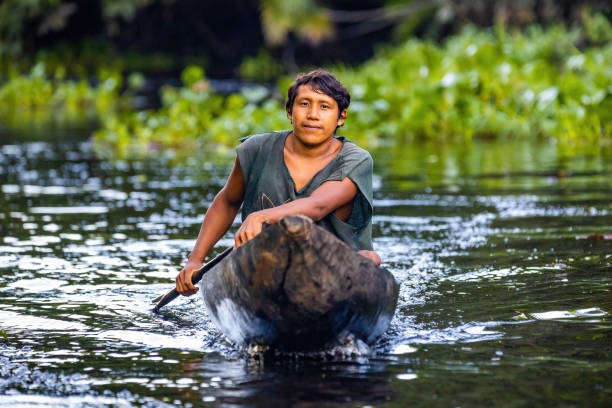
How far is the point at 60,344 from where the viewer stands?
4211mm

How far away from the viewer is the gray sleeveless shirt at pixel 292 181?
413cm

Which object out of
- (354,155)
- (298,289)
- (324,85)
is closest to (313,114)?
(324,85)

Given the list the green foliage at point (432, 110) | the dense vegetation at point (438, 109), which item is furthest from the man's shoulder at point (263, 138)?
the green foliage at point (432, 110)

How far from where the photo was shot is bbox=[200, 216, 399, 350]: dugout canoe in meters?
3.32

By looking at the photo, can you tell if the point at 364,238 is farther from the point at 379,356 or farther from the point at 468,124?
the point at 468,124

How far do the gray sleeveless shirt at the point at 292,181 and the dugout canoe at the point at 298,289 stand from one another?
1.41 ft

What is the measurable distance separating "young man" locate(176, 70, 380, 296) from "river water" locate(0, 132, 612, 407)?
0.47 meters

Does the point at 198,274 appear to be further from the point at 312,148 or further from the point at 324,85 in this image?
the point at 324,85

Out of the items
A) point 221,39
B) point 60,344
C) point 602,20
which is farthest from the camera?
point 221,39

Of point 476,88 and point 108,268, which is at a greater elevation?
point 476,88

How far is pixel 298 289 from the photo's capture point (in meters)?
3.42

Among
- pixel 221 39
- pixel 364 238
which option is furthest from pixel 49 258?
pixel 221 39

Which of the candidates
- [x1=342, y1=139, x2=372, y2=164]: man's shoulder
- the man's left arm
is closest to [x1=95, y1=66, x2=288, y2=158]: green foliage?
[x1=342, y1=139, x2=372, y2=164]: man's shoulder

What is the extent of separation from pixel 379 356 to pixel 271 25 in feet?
77.8
